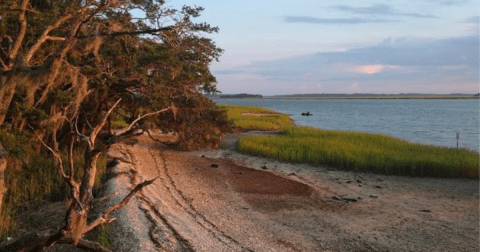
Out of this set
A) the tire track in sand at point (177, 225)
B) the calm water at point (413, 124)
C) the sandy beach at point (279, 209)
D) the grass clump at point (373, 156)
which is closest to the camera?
the tire track in sand at point (177, 225)

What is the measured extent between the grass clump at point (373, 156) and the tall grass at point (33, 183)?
8136mm

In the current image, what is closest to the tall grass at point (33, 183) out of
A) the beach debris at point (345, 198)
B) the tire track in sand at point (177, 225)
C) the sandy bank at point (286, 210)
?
the sandy bank at point (286, 210)

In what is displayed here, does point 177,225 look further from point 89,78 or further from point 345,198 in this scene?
point 345,198

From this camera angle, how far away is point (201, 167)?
48.6 feet

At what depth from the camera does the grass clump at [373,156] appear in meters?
15.4

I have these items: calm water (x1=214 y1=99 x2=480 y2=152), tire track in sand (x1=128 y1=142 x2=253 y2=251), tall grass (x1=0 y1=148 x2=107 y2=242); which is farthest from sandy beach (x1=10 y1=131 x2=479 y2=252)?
calm water (x1=214 y1=99 x2=480 y2=152)

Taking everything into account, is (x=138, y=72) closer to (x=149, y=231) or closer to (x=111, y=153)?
(x=111, y=153)

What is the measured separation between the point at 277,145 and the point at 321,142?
78.3 inches

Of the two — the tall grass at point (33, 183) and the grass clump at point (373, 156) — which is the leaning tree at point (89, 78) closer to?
the tall grass at point (33, 183)

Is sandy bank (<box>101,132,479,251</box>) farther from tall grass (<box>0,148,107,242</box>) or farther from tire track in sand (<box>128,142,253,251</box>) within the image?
tall grass (<box>0,148,107,242</box>)

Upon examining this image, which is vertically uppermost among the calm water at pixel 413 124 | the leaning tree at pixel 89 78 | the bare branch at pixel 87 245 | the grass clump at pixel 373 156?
the leaning tree at pixel 89 78

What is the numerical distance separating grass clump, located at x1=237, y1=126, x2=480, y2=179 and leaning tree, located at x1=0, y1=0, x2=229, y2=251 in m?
3.40

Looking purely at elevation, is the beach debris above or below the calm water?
above

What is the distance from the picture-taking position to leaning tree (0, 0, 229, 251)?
6293 mm
